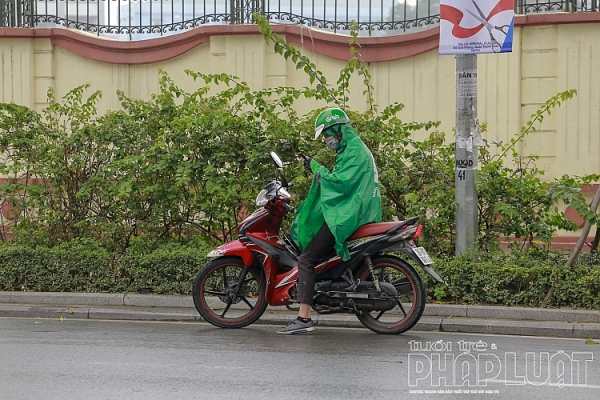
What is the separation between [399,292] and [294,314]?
130cm

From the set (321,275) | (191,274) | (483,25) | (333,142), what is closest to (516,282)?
(321,275)

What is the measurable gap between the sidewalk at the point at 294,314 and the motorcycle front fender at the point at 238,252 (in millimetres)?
741

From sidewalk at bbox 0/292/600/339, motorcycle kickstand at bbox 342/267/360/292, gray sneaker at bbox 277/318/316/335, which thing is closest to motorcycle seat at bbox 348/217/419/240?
motorcycle kickstand at bbox 342/267/360/292

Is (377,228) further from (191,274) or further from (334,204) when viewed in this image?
(191,274)

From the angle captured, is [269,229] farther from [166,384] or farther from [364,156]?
[166,384]

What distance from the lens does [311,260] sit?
8188 mm

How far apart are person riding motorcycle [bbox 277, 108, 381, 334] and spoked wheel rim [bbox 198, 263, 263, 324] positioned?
488mm

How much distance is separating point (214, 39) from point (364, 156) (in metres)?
7.12

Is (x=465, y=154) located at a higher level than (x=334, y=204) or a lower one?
higher

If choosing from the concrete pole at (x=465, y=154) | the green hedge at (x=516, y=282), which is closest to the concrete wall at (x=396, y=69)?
the concrete pole at (x=465, y=154)

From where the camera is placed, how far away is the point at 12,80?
15352 mm

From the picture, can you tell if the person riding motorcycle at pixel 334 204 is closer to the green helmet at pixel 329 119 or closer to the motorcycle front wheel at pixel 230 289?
the green helmet at pixel 329 119

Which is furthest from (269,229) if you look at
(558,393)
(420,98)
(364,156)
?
(420,98)

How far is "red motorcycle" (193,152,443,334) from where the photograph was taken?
26.6 feet
